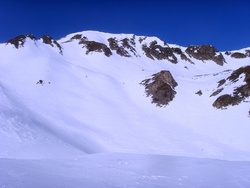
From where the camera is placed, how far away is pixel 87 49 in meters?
57.5

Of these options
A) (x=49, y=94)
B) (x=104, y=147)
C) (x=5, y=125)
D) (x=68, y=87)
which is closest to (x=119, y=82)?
(x=68, y=87)

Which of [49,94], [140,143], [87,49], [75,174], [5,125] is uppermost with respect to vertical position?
[87,49]

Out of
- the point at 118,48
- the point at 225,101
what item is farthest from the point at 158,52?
the point at 225,101

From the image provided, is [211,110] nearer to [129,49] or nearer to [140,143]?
[140,143]

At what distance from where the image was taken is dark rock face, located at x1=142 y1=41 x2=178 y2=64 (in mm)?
72750

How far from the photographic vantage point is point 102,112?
2866 centimetres

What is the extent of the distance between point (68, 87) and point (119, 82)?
963 centimetres

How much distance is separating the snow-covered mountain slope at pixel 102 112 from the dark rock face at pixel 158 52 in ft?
71.4

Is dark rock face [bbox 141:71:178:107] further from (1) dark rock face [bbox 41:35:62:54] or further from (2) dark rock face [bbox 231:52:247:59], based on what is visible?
(2) dark rock face [bbox 231:52:247:59]

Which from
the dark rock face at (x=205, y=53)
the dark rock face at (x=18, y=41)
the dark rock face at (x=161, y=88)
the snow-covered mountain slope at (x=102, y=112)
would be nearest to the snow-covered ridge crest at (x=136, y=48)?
the dark rock face at (x=205, y=53)

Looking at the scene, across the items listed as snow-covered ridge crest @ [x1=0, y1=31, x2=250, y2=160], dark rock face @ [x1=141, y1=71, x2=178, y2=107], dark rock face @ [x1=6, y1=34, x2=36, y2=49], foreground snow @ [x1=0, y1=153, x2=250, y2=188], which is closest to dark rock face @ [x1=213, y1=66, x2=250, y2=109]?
snow-covered ridge crest @ [x1=0, y1=31, x2=250, y2=160]

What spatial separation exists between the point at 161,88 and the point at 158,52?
1604 inches

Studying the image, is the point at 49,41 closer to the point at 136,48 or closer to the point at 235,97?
the point at 136,48

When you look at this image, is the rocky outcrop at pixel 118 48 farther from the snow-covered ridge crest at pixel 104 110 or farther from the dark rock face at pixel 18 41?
the dark rock face at pixel 18 41
